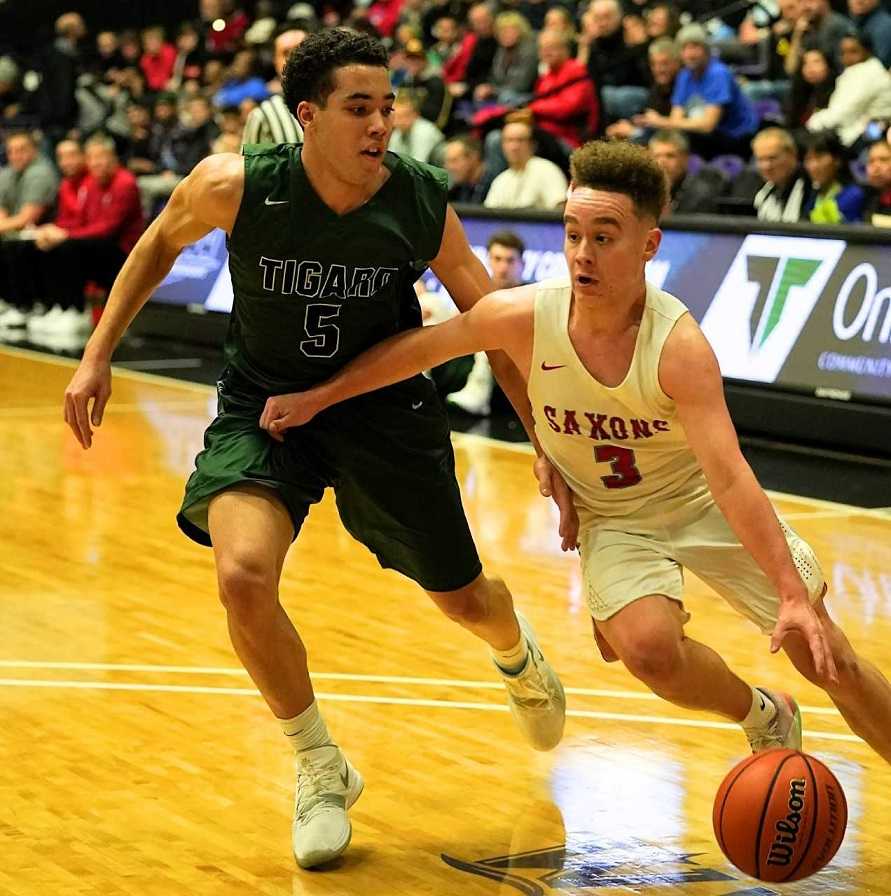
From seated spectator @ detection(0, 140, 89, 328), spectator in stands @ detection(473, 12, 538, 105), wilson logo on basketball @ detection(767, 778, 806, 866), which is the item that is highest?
wilson logo on basketball @ detection(767, 778, 806, 866)

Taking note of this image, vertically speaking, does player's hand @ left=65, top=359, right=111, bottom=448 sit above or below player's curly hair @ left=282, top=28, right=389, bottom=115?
below

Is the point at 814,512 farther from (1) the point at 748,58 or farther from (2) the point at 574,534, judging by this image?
(1) the point at 748,58

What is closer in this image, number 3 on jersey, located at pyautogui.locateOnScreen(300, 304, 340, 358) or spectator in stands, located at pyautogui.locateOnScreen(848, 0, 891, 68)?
number 3 on jersey, located at pyautogui.locateOnScreen(300, 304, 340, 358)

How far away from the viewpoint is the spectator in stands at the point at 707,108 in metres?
12.7

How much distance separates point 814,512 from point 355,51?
15.4 ft

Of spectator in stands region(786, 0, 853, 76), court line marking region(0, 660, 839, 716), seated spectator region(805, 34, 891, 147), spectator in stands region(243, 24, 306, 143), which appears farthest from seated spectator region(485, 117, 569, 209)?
court line marking region(0, 660, 839, 716)

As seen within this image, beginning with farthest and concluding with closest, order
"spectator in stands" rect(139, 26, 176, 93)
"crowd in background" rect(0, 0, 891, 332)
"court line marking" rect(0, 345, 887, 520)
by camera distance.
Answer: "spectator in stands" rect(139, 26, 176, 93) < "crowd in background" rect(0, 0, 891, 332) < "court line marking" rect(0, 345, 887, 520)

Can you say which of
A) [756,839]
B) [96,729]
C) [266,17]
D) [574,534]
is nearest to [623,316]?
[574,534]

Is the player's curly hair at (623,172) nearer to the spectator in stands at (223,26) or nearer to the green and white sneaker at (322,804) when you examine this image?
the green and white sneaker at (322,804)

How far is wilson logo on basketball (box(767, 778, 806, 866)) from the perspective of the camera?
3.61 m

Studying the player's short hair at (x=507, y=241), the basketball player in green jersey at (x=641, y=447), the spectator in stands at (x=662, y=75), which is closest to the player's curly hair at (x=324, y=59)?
the basketball player in green jersey at (x=641, y=447)

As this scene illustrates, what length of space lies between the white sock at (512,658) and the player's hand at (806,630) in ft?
4.22

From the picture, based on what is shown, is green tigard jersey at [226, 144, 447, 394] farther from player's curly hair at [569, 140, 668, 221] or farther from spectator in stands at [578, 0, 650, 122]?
spectator in stands at [578, 0, 650, 122]

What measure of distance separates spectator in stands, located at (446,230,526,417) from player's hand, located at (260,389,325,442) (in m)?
5.64
